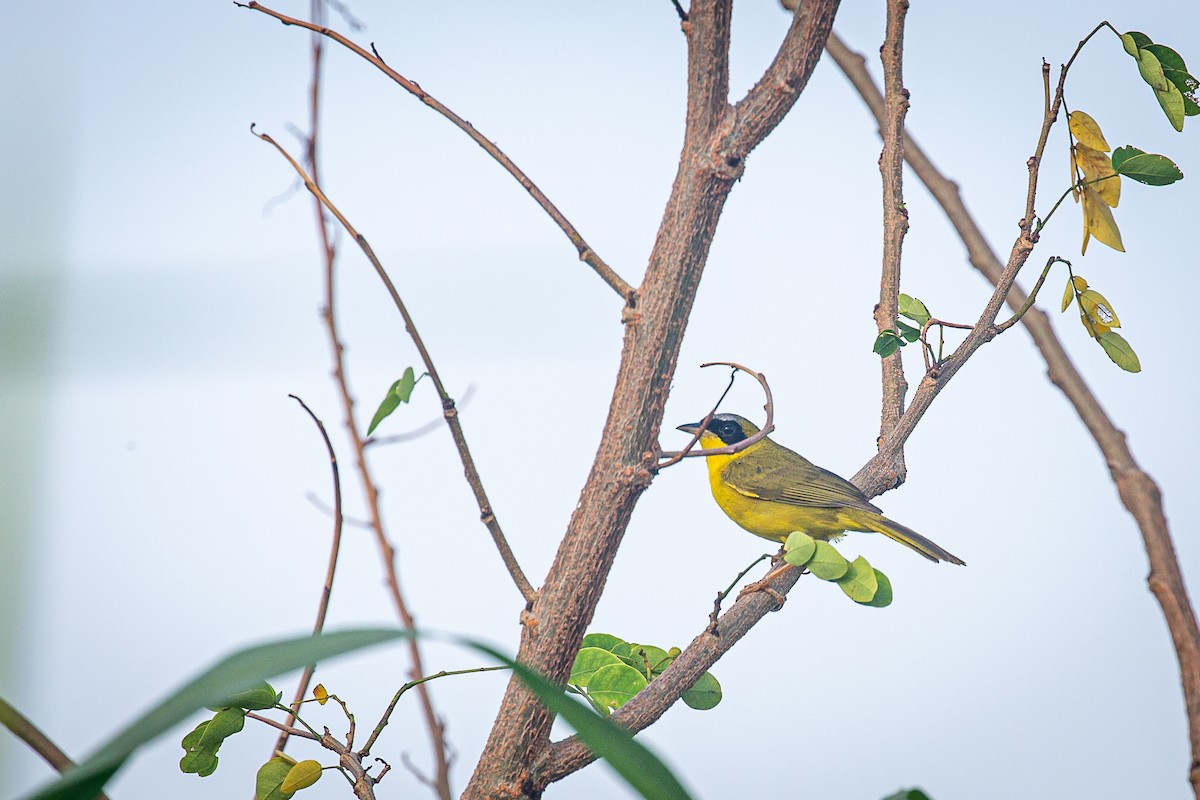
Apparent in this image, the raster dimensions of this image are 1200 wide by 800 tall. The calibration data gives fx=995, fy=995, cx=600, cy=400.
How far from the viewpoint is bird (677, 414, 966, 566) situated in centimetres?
115

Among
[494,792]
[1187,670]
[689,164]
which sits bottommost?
[494,792]

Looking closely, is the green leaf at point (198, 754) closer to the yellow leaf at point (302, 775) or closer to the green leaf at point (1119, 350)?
the yellow leaf at point (302, 775)

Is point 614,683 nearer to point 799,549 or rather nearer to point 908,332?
point 799,549

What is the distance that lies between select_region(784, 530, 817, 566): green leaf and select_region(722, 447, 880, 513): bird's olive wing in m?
0.60

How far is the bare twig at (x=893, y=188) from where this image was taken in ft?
2.26

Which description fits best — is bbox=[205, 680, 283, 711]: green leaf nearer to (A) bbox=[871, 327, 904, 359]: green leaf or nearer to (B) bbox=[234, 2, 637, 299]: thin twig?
(B) bbox=[234, 2, 637, 299]: thin twig

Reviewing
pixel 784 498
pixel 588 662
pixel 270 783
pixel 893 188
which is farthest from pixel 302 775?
pixel 784 498

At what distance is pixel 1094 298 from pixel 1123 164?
9cm

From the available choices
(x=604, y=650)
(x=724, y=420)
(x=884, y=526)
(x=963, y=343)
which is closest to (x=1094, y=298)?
(x=963, y=343)

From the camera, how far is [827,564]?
55cm

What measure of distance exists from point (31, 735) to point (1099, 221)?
614 mm

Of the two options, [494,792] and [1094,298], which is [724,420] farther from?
[494,792]

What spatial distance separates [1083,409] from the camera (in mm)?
838

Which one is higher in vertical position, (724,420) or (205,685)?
(724,420)
